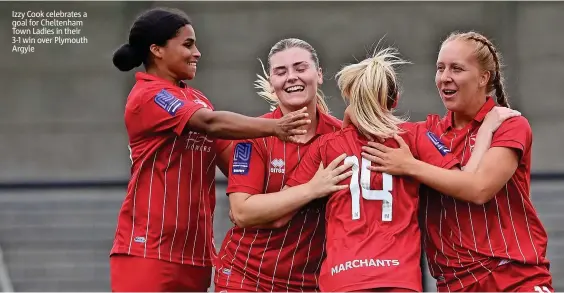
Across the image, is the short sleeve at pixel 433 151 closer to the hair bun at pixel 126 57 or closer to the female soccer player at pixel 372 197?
the female soccer player at pixel 372 197

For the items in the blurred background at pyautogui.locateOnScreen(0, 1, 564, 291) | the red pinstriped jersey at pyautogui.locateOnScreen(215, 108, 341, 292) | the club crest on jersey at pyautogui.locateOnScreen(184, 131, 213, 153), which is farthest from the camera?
the blurred background at pyautogui.locateOnScreen(0, 1, 564, 291)

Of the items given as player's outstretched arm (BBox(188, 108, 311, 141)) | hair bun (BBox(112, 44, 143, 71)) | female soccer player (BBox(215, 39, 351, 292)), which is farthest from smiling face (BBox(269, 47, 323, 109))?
hair bun (BBox(112, 44, 143, 71))

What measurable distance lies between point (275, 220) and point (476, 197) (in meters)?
0.74

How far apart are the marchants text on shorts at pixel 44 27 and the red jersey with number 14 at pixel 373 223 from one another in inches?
250

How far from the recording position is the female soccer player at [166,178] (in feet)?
12.7

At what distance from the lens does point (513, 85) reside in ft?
29.6

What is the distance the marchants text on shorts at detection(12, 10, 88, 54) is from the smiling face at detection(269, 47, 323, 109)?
5903 millimetres

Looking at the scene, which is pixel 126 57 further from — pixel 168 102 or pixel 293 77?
pixel 293 77

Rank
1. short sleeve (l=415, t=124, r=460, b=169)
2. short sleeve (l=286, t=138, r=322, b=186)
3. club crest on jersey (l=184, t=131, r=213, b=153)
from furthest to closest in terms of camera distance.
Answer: club crest on jersey (l=184, t=131, r=213, b=153) → short sleeve (l=286, t=138, r=322, b=186) → short sleeve (l=415, t=124, r=460, b=169)

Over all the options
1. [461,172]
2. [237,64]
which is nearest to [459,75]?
[461,172]

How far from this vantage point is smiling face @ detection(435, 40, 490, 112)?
3670 mm

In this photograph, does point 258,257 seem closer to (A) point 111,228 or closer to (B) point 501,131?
(B) point 501,131

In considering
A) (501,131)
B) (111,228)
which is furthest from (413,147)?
(111,228)

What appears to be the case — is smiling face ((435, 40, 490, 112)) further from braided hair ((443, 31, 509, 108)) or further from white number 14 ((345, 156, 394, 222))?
white number 14 ((345, 156, 394, 222))
